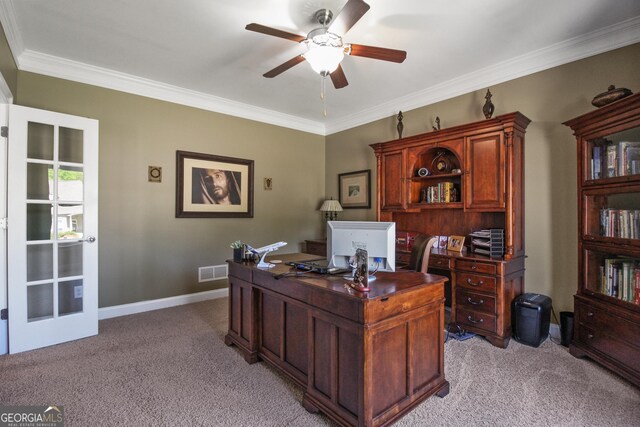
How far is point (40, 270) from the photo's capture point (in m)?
2.87

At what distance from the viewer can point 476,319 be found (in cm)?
299

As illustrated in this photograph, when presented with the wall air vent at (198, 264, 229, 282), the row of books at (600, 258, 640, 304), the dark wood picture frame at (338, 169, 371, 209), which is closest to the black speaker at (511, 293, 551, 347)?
the row of books at (600, 258, 640, 304)

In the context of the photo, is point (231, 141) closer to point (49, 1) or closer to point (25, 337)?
point (49, 1)

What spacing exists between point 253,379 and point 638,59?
3976 millimetres

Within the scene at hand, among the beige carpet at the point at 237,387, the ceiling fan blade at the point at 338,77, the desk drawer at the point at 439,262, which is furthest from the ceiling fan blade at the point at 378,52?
the beige carpet at the point at 237,387

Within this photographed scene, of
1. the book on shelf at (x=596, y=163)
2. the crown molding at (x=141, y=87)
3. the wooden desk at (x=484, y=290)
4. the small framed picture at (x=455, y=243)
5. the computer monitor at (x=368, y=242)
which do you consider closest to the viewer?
the computer monitor at (x=368, y=242)

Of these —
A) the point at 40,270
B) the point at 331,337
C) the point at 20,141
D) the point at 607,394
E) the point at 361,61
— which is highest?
the point at 361,61

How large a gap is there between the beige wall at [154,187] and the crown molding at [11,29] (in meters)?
0.24

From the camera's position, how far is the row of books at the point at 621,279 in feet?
7.26

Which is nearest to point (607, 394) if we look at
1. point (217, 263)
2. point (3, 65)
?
point (217, 263)

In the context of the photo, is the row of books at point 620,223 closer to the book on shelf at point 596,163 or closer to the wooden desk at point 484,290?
the book on shelf at point 596,163

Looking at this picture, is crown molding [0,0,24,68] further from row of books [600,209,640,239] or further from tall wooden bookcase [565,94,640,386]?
row of books [600,209,640,239]

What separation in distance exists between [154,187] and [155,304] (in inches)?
56.7

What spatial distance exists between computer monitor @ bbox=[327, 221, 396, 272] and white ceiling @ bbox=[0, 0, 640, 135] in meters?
1.65
